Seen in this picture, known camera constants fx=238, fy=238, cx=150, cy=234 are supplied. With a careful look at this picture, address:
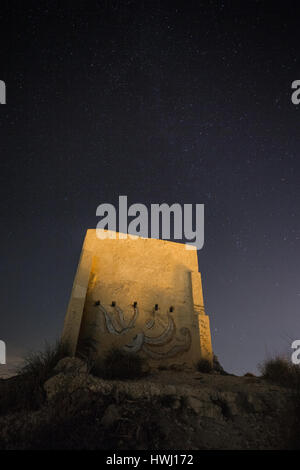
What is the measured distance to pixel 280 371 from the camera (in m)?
8.00

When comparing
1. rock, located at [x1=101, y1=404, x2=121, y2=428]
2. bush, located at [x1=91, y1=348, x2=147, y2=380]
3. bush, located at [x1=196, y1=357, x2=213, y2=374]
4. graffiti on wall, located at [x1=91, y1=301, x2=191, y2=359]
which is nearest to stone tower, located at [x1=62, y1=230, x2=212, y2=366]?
graffiti on wall, located at [x1=91, y1=301, x2=191, y2=359]

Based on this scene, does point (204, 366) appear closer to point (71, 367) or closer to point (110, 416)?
point (71, 367)

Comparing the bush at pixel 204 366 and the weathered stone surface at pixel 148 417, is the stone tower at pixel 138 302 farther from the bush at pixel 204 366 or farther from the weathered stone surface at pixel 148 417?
the weathered stone surface at pixel 148 417

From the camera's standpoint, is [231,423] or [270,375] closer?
[231,423]

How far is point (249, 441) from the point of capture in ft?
15.0

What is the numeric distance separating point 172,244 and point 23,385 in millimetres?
9000

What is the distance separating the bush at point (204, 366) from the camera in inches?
379

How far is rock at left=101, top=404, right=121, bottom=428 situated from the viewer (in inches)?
183

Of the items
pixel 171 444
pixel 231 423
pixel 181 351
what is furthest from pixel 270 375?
pixel 171 444

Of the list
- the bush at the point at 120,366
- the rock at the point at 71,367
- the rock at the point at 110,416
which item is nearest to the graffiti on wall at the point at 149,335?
the bush at the point at 120,366

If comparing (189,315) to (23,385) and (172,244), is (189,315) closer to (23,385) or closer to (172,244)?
(172,244)
